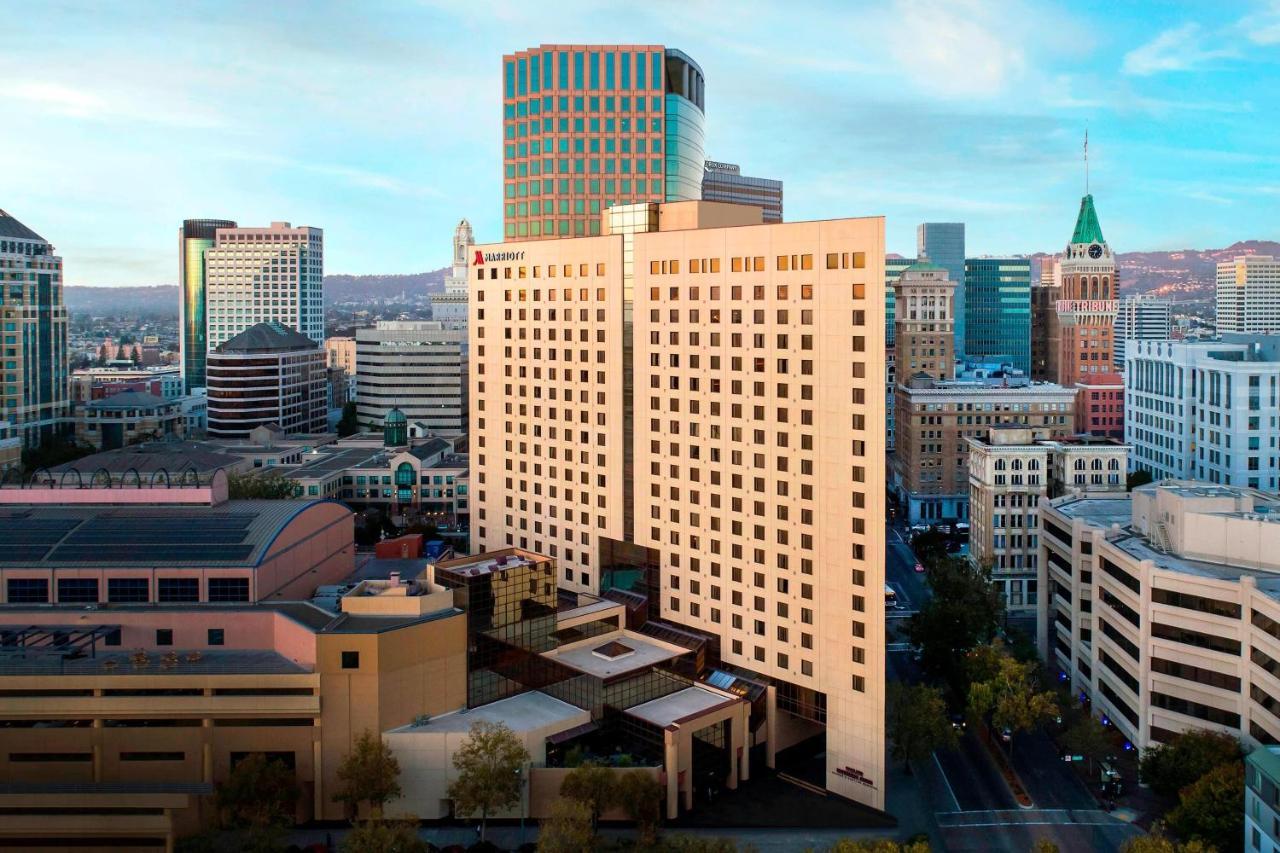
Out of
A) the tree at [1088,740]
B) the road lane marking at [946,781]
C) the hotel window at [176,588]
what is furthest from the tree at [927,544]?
the hotel window at [176,588]

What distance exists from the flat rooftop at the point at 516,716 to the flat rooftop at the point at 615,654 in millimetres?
3468

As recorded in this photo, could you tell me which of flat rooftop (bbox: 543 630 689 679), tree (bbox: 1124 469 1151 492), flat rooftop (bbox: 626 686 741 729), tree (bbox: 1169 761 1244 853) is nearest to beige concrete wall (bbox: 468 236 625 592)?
flat rooftop (bbox: 543 630 689 679)

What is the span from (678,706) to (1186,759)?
1301 inches

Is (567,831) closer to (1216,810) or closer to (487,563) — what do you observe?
(487,563)

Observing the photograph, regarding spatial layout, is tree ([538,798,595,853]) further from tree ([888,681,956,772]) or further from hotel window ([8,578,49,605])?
hotel window ([8,578,49,605])

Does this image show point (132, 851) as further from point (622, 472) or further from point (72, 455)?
point (72, 455)

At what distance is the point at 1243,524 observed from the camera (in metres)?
74.7

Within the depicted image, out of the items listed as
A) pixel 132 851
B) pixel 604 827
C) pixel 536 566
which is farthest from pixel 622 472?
pixel 132 851

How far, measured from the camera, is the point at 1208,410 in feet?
447

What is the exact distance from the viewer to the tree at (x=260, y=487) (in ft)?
431

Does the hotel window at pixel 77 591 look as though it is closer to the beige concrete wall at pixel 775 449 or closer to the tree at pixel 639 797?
the tree at pixel 639 797

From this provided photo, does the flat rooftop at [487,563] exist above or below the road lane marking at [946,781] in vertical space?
above

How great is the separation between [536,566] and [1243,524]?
5294cm

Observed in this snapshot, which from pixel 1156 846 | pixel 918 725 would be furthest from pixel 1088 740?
pixel 1156 846
